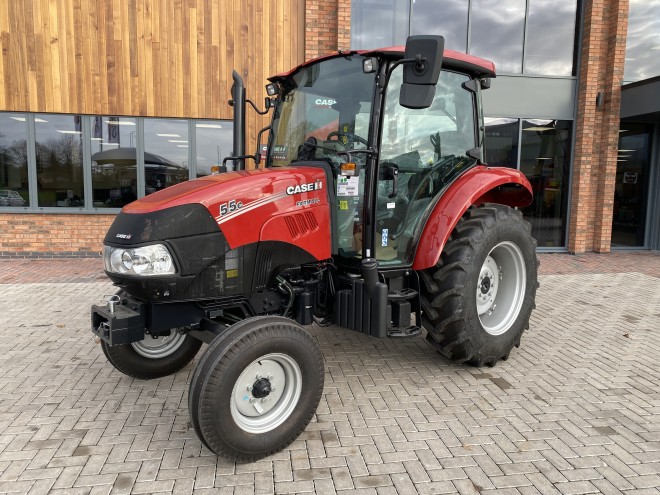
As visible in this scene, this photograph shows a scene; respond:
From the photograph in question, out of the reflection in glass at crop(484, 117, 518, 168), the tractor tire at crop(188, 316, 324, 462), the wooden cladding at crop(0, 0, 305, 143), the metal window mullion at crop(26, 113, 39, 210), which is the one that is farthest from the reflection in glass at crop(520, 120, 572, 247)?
the metal window mullion at crop(26, 113, 39, 210)

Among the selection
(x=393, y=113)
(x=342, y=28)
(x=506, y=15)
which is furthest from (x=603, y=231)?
(x=393, y=113)

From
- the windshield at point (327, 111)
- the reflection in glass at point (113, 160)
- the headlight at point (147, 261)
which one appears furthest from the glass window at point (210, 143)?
the headlight at point (147, 261)

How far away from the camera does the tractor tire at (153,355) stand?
370 cm

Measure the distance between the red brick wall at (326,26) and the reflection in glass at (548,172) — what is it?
409 centimetres

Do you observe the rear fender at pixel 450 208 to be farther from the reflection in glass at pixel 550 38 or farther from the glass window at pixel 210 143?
the reflection in glass at pixel 550 38

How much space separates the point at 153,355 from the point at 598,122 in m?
9.92

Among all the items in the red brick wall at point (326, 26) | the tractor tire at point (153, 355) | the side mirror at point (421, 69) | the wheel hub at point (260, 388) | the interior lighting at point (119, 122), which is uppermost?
the red brick wall at point (326, 26)

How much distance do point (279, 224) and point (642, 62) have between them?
35.1 feet

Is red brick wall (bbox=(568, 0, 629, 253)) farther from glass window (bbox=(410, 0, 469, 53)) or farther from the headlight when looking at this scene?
the headlight

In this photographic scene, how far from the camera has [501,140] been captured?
10.1 meters

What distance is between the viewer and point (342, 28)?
29.3 ft

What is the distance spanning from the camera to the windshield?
3.58 m

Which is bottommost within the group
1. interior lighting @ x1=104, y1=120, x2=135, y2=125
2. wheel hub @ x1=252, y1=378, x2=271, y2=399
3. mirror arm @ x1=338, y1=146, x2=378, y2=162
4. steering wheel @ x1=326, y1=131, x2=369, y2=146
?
wheel hub @ x1=252, y1=378, x2=271, y2=399

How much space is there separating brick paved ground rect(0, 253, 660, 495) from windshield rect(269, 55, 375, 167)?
5.95ft
